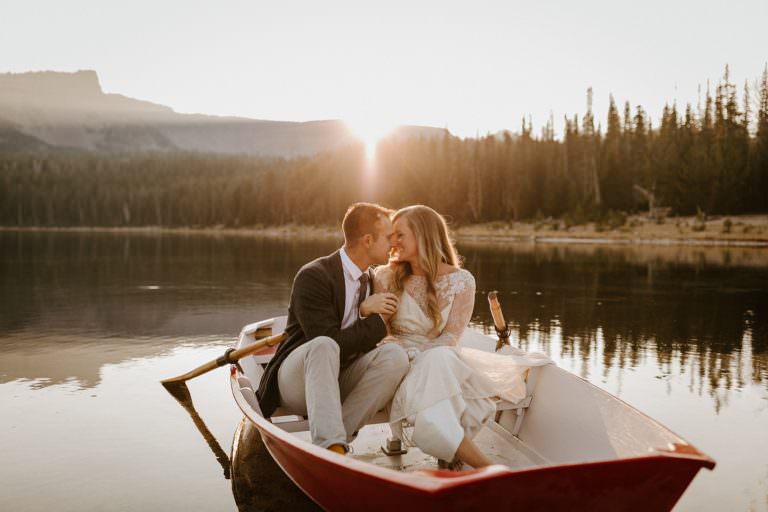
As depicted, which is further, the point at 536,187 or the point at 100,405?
the point at 536,187

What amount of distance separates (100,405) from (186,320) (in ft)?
23.7

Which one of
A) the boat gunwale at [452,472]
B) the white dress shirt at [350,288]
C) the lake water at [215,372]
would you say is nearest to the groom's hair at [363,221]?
the white dress shirt at [350,288]

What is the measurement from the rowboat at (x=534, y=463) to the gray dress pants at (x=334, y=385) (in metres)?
0.26

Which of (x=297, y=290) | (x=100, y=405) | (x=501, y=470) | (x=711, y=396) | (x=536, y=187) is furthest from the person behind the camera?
(x=536, y=187)

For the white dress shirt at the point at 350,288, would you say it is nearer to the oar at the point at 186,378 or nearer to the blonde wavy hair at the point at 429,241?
the blonde wavy hair at the point at 429,241

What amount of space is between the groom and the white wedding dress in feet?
0.88

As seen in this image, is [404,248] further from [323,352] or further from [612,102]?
[612,102]

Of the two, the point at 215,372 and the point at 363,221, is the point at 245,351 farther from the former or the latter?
the point at 215,372

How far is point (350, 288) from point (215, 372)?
19.3ft

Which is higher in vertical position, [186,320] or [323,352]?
[323,352]

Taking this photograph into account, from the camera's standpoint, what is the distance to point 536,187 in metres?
80.1

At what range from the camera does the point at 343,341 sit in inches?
214


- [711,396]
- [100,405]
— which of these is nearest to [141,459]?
[100,405]

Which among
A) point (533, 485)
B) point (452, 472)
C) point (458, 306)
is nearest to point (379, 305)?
point (458, 306)
